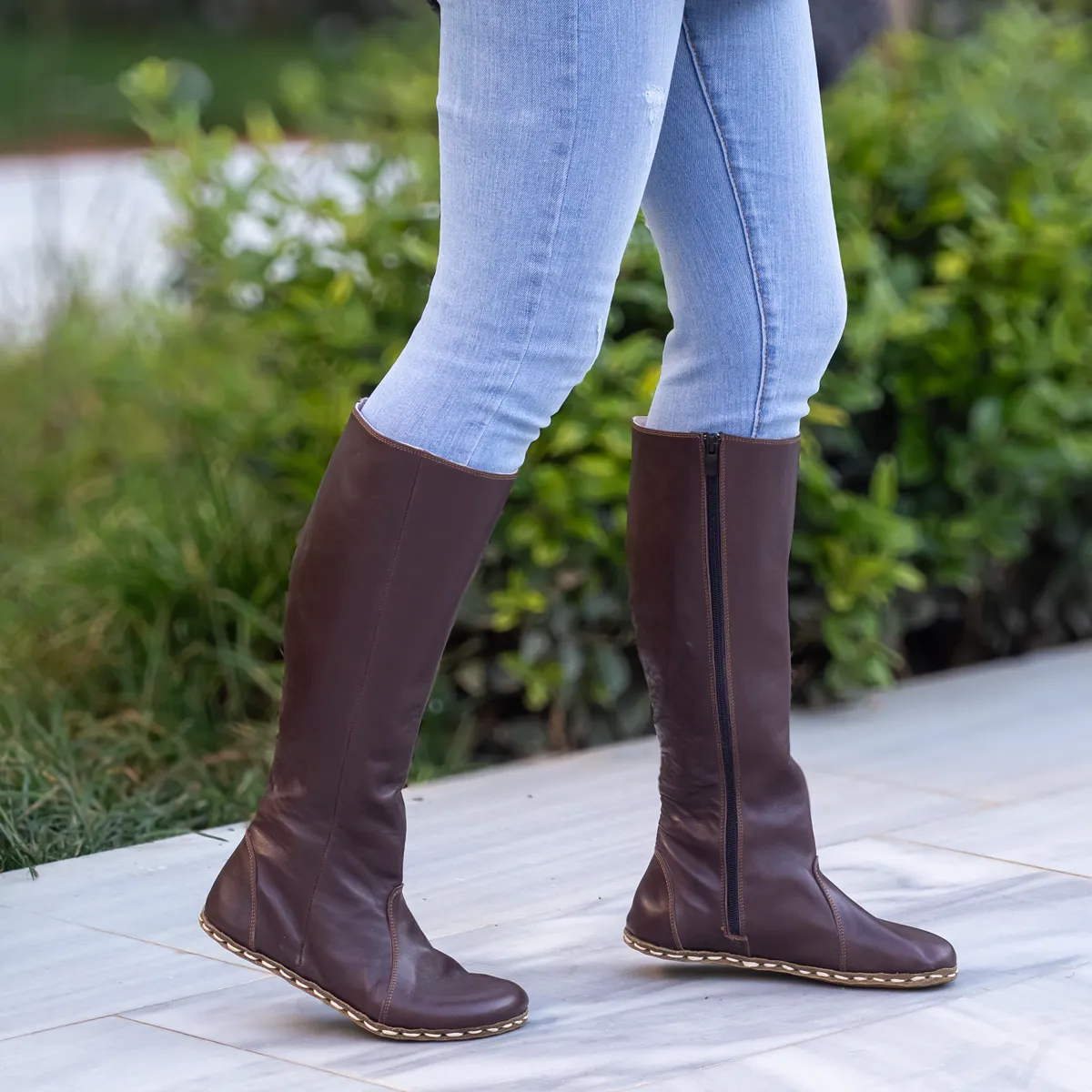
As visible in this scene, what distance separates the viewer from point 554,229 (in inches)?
64.4

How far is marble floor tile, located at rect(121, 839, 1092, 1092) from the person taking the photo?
67.6 inches

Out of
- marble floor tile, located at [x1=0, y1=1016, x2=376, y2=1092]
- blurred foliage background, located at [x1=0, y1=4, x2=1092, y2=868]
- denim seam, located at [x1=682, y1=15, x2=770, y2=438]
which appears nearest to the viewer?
marble floor tile, located at [x1=0, y1=1016, x2=376, y2=1092]

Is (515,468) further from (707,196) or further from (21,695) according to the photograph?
(21,695)

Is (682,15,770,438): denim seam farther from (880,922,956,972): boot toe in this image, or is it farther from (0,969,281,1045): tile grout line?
(0,969,281,1045): tile grout line

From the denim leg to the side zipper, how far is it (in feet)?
0.16

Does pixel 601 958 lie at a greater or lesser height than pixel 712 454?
lesser

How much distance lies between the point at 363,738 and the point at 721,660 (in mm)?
395

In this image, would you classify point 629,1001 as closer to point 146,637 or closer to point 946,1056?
A: point 946,1056

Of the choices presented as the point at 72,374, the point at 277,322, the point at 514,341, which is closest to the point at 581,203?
the point at 514,341

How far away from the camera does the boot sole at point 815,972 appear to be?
1.89 metres

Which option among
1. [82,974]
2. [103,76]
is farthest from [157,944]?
[103,76]

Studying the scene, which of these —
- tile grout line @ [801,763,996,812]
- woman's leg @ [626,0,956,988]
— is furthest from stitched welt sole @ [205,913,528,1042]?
tile grout line @ [801,763,996,812]

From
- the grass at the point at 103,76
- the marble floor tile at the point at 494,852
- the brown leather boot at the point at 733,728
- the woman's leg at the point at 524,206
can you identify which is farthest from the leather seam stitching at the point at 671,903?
the grass at the point at 103,76

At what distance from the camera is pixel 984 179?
342cm
